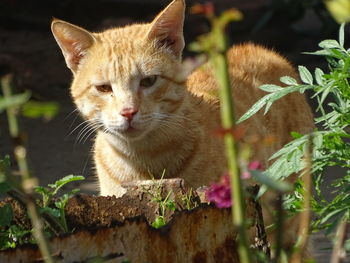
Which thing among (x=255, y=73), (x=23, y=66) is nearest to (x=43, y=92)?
(x=23, y=66)

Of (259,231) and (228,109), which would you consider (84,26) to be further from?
(228,109)

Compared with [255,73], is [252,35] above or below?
above

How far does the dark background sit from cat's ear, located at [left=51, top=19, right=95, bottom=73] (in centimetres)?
297

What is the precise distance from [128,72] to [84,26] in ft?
19.3

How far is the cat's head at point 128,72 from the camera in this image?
398cm

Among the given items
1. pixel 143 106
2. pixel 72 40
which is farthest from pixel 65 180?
pixel 72 40

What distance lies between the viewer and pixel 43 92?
26.9 feet

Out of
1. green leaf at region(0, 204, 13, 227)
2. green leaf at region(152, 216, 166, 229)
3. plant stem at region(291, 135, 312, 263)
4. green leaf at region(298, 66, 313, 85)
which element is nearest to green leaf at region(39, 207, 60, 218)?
green leaf at region(0, 204, 13, 227)

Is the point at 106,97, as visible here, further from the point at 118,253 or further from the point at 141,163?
the point at 118,253

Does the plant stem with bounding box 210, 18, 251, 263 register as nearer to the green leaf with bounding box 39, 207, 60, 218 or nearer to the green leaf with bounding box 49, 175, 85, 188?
the green leaf with bounding box 39, 207, 60, 218

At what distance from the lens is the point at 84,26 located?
980cm

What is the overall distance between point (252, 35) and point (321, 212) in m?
7.48

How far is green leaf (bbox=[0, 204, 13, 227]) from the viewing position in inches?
96.0

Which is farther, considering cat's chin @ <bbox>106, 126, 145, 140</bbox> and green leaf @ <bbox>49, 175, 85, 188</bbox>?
cat's chin @ <bbox>106, 126, 145, 140</bbox>
